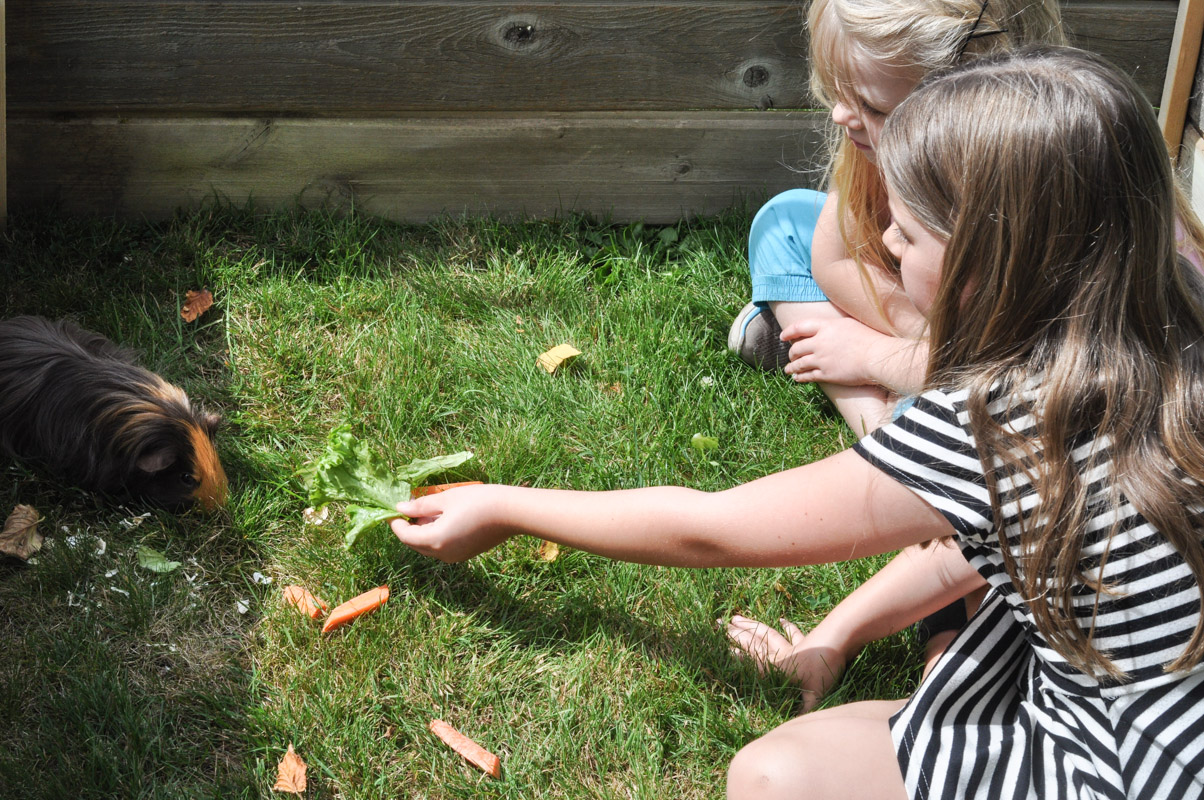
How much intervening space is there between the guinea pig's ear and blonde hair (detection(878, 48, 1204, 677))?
2187 millimetres

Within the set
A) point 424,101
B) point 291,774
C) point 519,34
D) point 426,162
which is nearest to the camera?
point 291,774

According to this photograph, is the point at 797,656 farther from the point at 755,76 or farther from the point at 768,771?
the point at 755,76

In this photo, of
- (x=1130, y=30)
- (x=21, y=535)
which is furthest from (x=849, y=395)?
(x=21, y=535)

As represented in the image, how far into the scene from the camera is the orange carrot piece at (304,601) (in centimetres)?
264

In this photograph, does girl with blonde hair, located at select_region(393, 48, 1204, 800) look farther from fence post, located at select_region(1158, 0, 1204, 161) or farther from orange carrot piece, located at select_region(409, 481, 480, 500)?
fence post, located at select_region(1158, 0, 1204, 161)

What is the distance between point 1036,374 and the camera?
1670mm

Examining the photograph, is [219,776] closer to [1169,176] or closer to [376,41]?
[1169,176]

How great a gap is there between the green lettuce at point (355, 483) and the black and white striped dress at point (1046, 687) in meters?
1.47

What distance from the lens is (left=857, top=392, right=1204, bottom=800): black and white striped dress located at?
163 cm

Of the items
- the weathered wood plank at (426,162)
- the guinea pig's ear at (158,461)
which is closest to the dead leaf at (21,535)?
the guinea pig's ear at (158,461)

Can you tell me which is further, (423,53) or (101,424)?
(423,53)

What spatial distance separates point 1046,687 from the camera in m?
1.88

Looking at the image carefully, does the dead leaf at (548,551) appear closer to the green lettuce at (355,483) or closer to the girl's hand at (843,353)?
the green lettuce at (355,483)

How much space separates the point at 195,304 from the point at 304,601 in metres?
1.49
